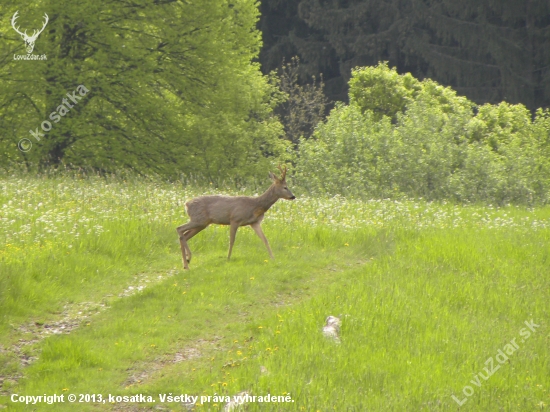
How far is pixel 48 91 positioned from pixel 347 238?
12617 mm

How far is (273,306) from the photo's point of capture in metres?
12.1

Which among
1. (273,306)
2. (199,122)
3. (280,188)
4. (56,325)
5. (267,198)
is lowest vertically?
(199,122)

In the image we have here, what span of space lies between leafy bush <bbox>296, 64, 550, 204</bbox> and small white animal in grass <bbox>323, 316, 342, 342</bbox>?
1244 cm

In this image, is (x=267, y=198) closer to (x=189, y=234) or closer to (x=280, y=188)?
(x=280, y=188)

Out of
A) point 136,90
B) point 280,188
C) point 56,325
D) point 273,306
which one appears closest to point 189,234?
point 280,188

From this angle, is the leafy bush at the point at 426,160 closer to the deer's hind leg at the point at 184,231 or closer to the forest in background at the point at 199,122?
the forest in background at the point at 199,122

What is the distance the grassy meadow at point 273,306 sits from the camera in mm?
8805

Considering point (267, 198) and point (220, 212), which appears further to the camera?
point (267, 198)

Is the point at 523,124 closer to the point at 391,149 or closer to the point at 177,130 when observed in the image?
the point at 391,149

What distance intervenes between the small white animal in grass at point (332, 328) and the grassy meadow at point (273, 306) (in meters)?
0.10

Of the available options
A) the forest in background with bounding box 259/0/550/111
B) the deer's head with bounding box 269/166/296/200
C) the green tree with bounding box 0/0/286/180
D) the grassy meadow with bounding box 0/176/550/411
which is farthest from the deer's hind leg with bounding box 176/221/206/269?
the forest in background with bounding box 259/0/550/111

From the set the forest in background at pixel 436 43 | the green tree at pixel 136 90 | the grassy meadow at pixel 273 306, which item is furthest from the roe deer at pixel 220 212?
the forest in background at pixel 436 43

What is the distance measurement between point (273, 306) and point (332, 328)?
1889 millimetres

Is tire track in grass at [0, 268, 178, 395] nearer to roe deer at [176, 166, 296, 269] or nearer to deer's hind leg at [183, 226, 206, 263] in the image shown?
deer's hind leg at [183, 226, 206, 263]
